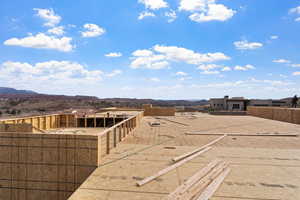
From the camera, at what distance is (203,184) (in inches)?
181

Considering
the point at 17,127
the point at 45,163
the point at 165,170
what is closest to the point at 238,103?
the point at 17,127

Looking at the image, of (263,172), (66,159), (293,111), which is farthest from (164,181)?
(293,111)

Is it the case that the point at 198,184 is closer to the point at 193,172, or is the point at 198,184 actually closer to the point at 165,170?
the point at 193,172

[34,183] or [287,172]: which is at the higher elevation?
[287,172]

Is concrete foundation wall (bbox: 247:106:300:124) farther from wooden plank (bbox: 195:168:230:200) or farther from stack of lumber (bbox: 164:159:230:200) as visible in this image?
wooden plank (bbox: 195:168:230:200)

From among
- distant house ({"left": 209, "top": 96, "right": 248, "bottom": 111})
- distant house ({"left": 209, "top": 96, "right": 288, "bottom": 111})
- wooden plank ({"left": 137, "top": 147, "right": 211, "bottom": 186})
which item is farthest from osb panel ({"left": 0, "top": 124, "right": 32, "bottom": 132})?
distant house ({"left": 209, "top": 96, "right": 248, "bottom": 111})

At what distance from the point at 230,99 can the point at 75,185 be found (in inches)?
1990

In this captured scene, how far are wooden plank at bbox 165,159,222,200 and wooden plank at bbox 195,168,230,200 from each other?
0.35 meters

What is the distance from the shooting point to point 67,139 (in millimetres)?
6148

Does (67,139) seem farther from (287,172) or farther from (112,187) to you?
(287,172)

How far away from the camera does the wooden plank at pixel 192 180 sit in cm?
414

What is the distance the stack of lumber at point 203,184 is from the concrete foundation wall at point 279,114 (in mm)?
15528

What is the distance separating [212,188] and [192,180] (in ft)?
1.68

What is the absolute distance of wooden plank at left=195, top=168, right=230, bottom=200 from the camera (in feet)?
13.3
